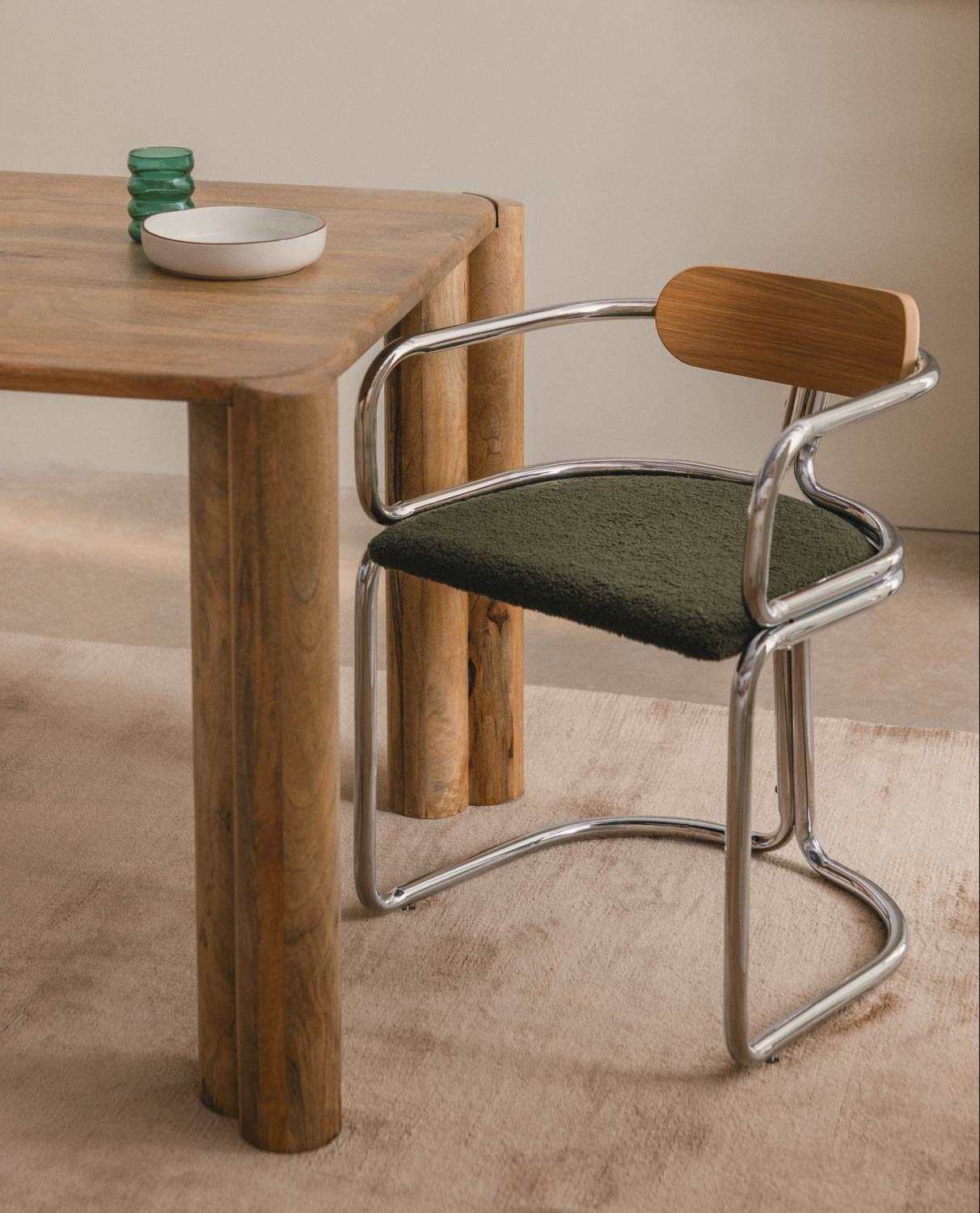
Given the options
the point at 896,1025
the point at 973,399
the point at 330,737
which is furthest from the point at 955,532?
the point at 330,737

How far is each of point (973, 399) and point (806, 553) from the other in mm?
1660

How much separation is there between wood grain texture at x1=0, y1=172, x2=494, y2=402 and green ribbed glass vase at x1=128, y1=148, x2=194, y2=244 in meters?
0.04

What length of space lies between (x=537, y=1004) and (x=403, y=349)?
67 centimetres

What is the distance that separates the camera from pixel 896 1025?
1.50 m

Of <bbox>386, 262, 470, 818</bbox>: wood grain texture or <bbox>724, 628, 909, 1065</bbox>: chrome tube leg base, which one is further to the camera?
<bbox>386, 262, 470, 818</bbox>: wood grain texture

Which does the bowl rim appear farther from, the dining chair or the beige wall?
the beige wall

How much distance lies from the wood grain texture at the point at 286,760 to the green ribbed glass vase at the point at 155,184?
1.90 feet

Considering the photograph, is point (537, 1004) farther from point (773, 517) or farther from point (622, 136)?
point (622, 136)

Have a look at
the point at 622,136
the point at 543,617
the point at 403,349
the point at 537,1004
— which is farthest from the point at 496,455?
the point at 622,136

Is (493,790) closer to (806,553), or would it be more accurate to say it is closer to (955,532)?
(806,553)

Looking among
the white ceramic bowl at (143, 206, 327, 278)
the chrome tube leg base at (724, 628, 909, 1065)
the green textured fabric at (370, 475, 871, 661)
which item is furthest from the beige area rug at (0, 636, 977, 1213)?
the white ceramic bowl at (143, 206, 327, 278)

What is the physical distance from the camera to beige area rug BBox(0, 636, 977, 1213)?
1287 mm

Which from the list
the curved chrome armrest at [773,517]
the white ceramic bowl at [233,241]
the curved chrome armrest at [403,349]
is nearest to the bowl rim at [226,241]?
the white ceramic bowl at [233,241]

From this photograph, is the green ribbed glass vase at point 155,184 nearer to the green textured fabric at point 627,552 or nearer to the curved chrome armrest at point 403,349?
the curved chrome armrest at point 403,349
